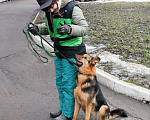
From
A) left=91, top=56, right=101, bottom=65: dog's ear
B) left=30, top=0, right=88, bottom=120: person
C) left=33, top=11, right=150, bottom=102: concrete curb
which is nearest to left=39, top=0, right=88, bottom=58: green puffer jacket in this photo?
left=30, top=0, right=88, bottom=120: person

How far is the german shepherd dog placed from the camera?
2.89 metres

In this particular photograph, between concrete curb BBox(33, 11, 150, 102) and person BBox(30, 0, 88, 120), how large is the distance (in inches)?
54.4

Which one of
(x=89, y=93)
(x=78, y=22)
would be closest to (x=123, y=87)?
(x=89, y=93)

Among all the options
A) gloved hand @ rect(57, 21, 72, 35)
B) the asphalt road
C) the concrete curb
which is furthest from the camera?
the concrete curb

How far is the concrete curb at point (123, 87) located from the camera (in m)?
4.10

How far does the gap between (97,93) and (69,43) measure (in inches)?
30.8

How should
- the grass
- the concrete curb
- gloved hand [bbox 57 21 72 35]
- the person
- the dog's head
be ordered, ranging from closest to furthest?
gloved hand [bbox 57 21 72 35], the person, the dog's head, the concrete curb, the grass

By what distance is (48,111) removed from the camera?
12.7 feet

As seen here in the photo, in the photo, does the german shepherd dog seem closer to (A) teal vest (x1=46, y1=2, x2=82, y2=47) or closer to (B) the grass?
(A) teal vest (x1=46, y1=2, x2=82, y2=47)

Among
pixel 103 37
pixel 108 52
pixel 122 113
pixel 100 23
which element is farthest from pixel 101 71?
pixel 100 23

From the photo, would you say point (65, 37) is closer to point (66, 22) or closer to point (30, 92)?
point (66, 22)

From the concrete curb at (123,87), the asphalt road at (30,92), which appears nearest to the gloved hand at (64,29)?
the asphalt road at (30,92)

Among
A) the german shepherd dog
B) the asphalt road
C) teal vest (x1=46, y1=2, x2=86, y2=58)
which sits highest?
teal vest (x1=46, y1=2, x2=86, y2=58)

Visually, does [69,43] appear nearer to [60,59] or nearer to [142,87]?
[60,59]
